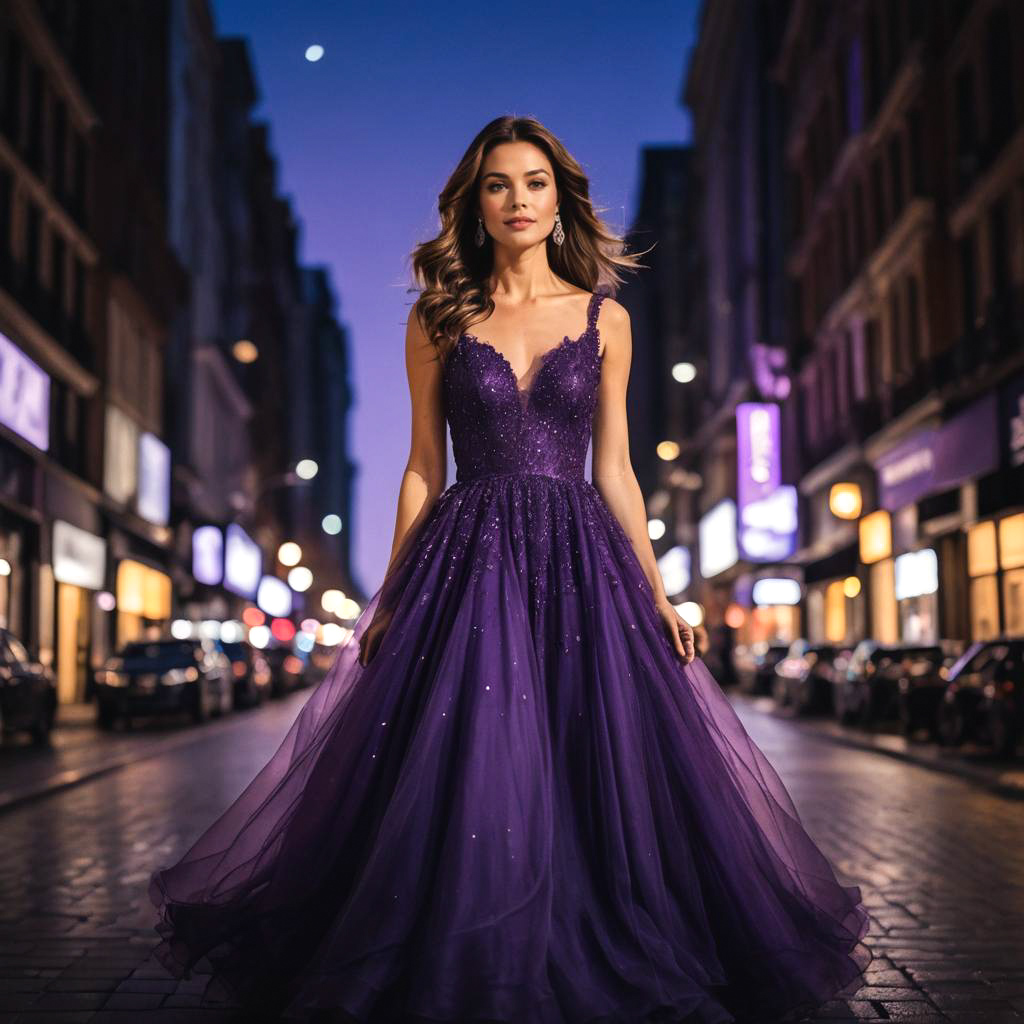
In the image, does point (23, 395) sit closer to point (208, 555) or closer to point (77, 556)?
point (77, 556)

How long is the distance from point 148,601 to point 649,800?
4752 cm

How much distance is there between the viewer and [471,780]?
4305 mm

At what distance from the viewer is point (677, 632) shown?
16.3 ft

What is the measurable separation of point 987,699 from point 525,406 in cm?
1462

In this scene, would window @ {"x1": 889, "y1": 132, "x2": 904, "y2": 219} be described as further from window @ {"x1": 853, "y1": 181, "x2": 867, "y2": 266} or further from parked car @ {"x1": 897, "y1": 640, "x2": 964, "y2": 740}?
parked car @ {"x1": 897, "y1": 640, "x2": 964, "y2": 740}

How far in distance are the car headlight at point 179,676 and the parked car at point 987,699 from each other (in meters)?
13.1

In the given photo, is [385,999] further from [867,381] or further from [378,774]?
[867,381]

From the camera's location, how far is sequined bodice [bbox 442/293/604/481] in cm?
500

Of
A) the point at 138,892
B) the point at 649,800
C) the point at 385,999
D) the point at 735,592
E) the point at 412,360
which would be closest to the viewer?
the point at 385,999

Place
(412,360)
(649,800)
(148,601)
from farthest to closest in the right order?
(148,601) → (412,360) → (649,800)

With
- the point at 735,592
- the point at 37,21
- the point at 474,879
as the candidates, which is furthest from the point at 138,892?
the point at 735,592

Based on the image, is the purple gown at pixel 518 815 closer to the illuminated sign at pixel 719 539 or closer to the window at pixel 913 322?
the window at pixel 913 322

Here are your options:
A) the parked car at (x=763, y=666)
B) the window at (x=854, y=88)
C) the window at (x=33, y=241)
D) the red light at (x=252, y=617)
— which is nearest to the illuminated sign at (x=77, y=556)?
the window at (x=33, y=241)

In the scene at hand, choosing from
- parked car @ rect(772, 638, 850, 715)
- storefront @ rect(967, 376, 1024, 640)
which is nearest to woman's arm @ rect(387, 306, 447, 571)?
storefront @ rect(967, 376, 1024, 640)
